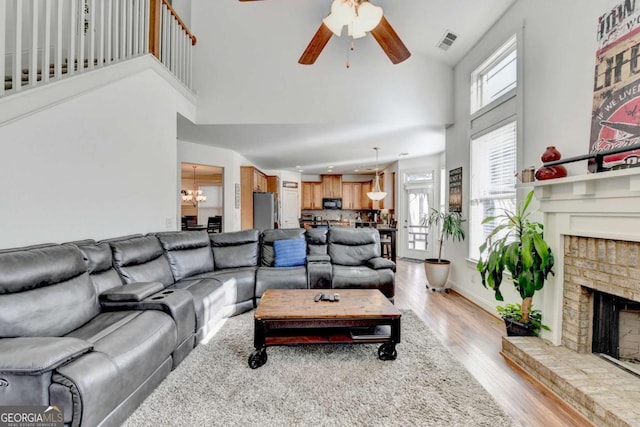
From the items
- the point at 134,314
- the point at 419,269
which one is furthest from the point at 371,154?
the point at 134,314

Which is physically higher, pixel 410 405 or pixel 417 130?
pixel 417 130

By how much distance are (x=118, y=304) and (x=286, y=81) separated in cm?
370

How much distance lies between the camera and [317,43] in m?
2.77

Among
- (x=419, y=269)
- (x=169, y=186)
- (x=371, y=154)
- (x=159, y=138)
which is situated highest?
(x=371, y=154)

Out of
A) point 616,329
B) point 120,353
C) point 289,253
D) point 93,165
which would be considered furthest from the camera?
point 289,253

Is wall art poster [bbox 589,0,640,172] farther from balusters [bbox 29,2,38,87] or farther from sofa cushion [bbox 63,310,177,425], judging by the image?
balusters [bbox 29,2,38,87]

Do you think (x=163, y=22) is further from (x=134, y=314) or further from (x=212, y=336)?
(x=212, y=336)

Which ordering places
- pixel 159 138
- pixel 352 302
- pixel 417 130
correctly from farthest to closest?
pixel 417 130
pixel 159 138
pixel 352 302

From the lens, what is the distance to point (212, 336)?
268 centimetres

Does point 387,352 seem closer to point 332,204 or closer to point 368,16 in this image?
point 368,16

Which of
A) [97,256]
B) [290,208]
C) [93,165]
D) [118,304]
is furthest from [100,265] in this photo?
[290,208]

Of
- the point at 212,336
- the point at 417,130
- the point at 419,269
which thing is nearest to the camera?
the point at 212,336

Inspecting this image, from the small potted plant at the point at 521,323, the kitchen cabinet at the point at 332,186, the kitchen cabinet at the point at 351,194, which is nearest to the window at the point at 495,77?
the small potted plant at the point at 521,323

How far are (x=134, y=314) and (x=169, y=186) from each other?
215 cm
